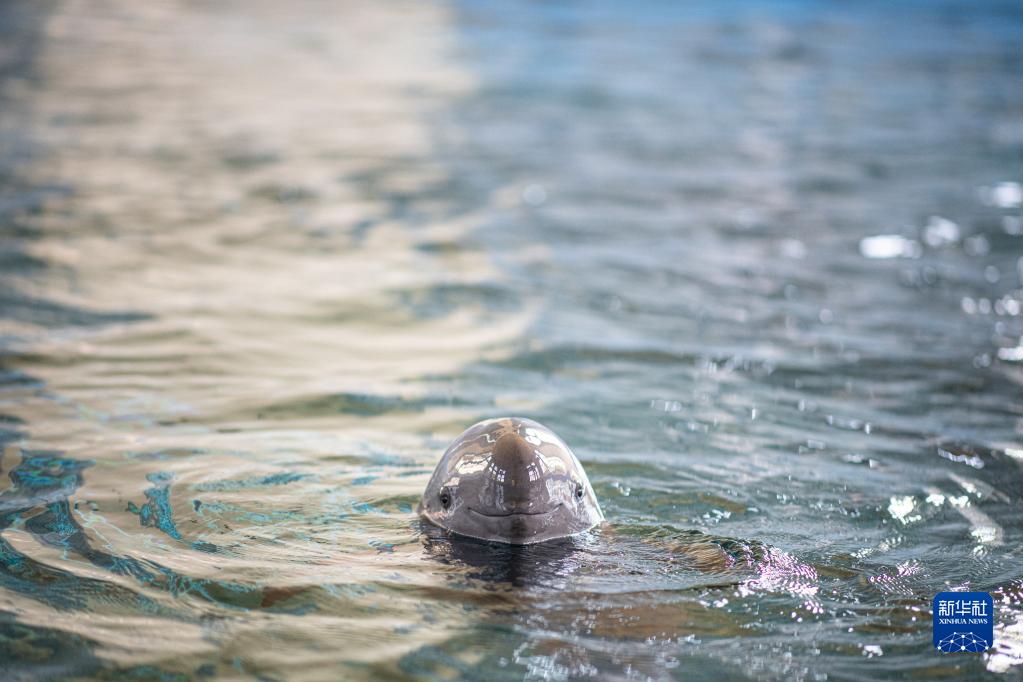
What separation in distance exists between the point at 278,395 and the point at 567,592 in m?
3.02

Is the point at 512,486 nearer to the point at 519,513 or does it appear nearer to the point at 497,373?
the point at 519,513

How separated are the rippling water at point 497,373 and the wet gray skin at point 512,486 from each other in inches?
3.8

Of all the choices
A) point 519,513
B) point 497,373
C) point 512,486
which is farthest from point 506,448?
point 497,373

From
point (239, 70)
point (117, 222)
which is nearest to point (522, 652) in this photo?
point (117, 222)

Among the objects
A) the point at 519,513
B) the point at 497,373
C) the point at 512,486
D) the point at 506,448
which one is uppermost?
the point at 506,448

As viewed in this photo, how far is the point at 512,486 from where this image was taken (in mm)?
4391

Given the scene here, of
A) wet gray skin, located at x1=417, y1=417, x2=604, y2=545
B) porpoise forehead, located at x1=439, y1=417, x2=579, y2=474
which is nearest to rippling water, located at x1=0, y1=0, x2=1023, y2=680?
wet gray skin, located at x1=417, y1=417, x2=604, y2=545

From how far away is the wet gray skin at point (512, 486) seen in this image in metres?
4.39

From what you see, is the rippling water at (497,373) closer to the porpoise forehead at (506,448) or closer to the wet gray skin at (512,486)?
the wet gray skin at (512,486)

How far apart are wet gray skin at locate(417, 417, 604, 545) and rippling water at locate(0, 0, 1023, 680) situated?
0.31 feet

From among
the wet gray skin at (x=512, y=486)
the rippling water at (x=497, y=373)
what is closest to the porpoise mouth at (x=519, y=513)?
the wet gray skin at (x=512, y=486)

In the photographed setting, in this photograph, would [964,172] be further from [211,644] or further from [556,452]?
[211,644]

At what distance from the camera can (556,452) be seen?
4480mm

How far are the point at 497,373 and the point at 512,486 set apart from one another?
2.92 metres
